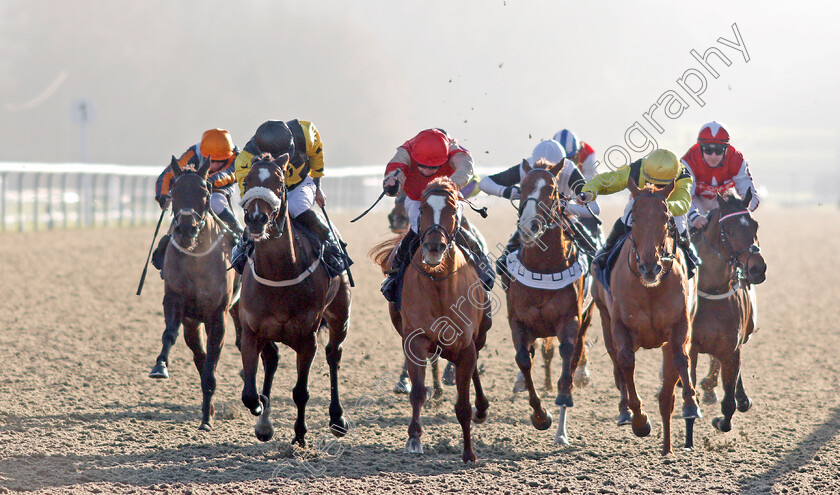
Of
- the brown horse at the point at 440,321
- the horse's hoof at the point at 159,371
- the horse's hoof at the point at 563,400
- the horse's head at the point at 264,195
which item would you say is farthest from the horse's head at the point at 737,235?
the horse's hoof at the point at 159,371

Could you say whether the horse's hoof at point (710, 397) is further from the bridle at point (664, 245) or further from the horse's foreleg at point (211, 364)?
the horse's foreleg at point (211, 364)

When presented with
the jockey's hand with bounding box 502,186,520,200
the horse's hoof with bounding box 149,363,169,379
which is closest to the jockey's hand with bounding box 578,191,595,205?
the jockey's hand with bounding box 502,186,520,200

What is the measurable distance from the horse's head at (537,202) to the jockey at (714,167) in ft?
5.37

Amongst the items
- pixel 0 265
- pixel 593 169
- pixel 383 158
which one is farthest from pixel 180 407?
pixel 383 158

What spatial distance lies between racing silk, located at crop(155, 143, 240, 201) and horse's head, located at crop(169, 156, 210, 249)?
606 mm

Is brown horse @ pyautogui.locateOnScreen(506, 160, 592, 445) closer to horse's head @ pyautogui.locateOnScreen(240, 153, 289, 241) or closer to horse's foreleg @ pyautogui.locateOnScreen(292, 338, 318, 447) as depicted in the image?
horse's foreleg @ pyautogui.locateOnScreen(292, 338, 318, 447)

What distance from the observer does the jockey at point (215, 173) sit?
7.23 metres

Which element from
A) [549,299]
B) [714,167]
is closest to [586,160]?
[714,167]

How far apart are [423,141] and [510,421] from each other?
2.22 m

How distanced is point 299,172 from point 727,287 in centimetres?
310

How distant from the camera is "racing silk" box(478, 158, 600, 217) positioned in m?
6.69

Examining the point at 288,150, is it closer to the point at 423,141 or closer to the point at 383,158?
the point at 423,141

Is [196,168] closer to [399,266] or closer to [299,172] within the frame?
[299,172]

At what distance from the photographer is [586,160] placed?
8.41 meters
